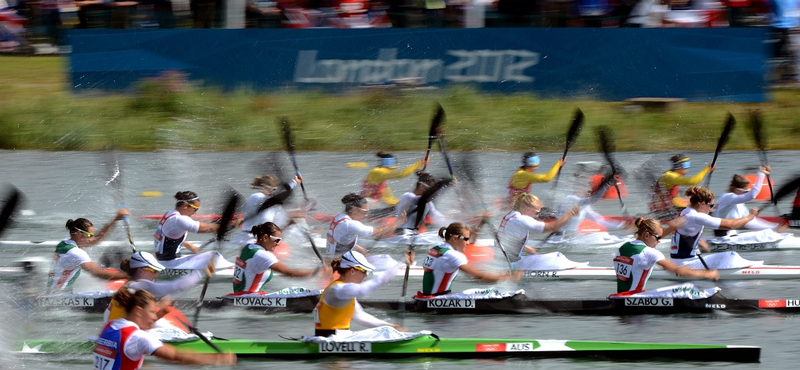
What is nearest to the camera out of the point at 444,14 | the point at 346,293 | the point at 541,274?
the point at 346,293

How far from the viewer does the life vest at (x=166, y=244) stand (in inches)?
481

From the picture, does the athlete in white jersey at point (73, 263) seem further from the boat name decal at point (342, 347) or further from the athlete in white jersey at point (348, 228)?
the athlete in white jersey at point (348, 228)

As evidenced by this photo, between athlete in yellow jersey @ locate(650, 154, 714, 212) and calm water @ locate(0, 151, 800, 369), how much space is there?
0.58m

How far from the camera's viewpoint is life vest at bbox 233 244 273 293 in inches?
424

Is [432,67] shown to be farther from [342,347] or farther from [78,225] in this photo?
[342,347]

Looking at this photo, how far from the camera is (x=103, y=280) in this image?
35.8ft

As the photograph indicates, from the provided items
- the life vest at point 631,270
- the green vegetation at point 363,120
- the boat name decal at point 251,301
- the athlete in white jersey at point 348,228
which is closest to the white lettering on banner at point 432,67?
the green vegetation at point 363,120

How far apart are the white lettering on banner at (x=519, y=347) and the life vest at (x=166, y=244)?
171 inches

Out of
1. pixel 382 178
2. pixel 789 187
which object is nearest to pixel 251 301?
pixel 382 178

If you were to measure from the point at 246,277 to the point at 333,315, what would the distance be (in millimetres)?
1844

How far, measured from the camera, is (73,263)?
10688 millimetres

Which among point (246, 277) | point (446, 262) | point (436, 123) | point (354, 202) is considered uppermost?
point (436, 123)

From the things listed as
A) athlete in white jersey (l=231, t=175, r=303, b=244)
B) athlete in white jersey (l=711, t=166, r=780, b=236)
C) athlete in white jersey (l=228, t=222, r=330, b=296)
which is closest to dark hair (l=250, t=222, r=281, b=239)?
athlete in white jersey (l=228, t=222, r=330, b=296)

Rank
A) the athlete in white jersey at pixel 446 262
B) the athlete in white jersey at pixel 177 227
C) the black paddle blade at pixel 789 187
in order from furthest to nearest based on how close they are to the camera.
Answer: the black paddle blade at pixel 789 187 < the athlete in white jersey at pixel 177 227 < the athlete in white jersey at pixel 446 262
